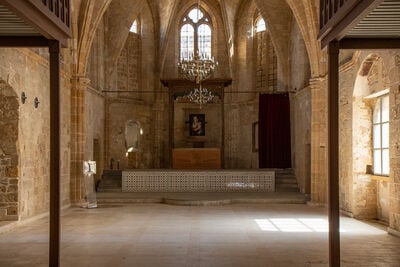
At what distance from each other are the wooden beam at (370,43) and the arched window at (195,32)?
1738cm

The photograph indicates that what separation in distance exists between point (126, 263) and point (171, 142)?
44.4 ft

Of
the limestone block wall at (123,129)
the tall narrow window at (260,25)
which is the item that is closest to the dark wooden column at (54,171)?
the limestone block wall at (123,129)

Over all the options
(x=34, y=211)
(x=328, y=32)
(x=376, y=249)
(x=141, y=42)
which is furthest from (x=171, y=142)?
(x=328, y=32)

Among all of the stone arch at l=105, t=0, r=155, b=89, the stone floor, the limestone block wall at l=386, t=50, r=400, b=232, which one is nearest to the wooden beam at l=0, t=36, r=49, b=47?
the stone floor

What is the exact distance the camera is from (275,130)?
19.2 m

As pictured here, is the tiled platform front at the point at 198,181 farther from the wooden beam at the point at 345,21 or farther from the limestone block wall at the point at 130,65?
the wooden beam at the point at 345,21

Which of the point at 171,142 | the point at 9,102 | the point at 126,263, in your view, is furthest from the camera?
the point at 171,142

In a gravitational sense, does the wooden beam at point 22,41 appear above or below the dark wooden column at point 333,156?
above

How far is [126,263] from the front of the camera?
22.8 ft

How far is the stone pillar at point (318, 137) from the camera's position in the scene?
14.4 metres

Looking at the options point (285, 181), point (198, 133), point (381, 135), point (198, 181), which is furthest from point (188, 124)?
point (381, 135)

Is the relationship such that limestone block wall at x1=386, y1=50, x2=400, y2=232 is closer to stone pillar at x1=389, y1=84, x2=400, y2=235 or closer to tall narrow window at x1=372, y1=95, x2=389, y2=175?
stone pillar at x1=389, y1=84, x2=400, y2=235

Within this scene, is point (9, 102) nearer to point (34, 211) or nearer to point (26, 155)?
point (26, 155)

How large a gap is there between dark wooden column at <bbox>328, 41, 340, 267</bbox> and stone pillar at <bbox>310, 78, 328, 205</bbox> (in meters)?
8.29
